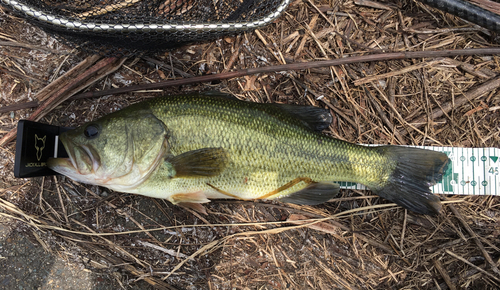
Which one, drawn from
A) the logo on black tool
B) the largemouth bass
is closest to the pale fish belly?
the largemouth bass

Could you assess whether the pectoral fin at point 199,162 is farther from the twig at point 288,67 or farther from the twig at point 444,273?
the twig at point 444,273

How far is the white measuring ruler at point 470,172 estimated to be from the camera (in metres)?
3.14

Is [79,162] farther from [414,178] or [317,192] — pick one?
[414,178]

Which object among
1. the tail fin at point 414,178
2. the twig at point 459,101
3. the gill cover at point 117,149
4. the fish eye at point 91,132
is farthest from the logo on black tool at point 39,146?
the twig at point 459,101

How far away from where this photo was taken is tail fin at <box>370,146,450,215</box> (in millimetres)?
2889

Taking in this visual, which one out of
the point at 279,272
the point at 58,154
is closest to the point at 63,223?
the point at 58,154

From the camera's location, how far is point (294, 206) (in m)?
3.19

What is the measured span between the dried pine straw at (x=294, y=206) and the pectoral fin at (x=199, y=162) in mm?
761

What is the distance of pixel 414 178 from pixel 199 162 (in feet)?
7.44

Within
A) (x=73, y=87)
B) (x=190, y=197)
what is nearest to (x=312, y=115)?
(x=190, y=197)

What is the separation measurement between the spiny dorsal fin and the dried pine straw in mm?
330

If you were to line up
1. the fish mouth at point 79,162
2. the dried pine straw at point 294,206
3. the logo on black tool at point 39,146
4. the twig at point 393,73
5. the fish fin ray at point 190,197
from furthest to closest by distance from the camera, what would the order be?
1. the twig at point 393,73
2. the dried pine straw at point 294,206
3. the fish fin ray at point 190,197
4. the logo on black tool at point 39,146
5. the fish mouth at point 79,162

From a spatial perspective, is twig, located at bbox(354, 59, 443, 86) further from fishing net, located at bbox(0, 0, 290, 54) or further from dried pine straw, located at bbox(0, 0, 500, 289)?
fishing net, located at bbox(0, 0, 290, 54)

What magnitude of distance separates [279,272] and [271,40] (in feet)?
8.94
